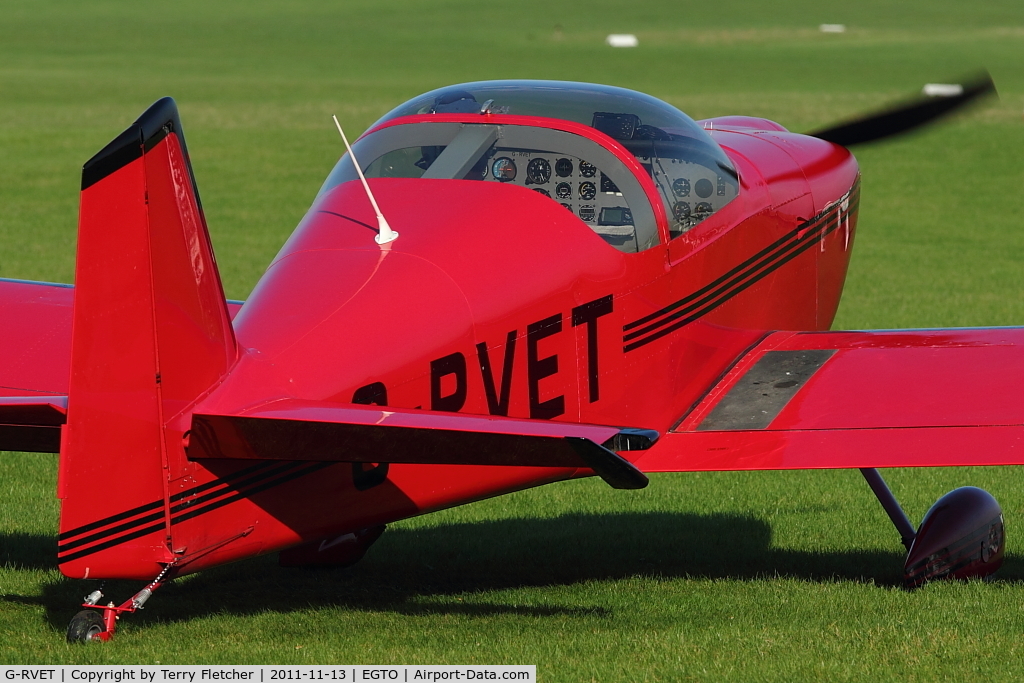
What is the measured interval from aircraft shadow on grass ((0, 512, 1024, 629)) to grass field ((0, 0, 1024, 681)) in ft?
0.08

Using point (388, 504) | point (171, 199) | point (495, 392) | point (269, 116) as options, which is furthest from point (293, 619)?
point (269, 116)

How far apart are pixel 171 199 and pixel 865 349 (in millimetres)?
4111

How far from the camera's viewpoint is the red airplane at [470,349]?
5180 millimetres

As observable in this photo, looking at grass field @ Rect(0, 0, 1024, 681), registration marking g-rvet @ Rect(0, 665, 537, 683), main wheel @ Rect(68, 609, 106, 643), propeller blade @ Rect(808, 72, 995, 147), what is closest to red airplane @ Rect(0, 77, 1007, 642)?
main wheel @ Rect(68, 609, 106, 643)

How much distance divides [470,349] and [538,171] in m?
1.89

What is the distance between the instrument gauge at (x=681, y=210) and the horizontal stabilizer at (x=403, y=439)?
2.71m

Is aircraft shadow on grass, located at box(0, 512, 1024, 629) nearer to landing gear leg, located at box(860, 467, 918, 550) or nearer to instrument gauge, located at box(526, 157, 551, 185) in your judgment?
Answer: landing gear leg, located at box(860, 467, 918, 550)

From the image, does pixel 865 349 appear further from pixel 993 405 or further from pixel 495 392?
pixel 495 392

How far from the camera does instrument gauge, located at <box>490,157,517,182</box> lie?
24.8 feet

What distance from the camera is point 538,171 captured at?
777cm

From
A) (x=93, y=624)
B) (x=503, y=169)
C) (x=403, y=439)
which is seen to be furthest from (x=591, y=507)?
(x=403, y=439)

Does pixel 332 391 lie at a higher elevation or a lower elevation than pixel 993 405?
higher

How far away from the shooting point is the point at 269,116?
37594 millimetres

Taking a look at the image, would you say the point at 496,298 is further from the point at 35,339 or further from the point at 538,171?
the point at 35,339
